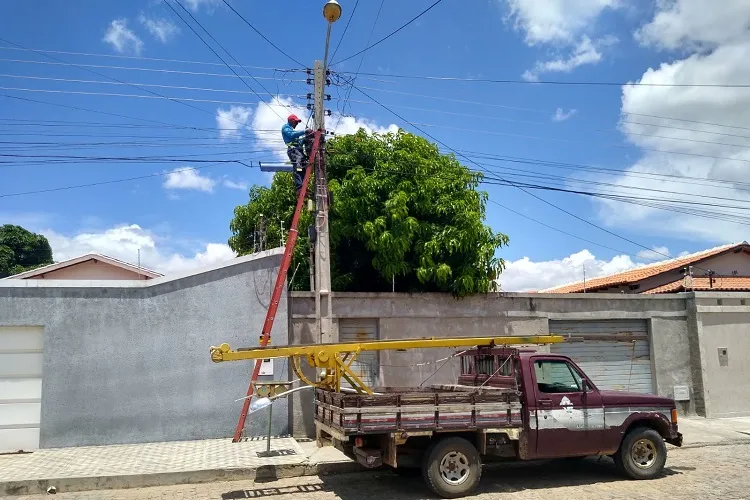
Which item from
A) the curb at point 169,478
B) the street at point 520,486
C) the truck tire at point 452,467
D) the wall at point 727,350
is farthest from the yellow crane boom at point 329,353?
the wall at point 727,350

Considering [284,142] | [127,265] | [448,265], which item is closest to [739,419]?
[448,265]

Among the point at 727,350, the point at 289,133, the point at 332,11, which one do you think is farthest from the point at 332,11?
the point at 727,350

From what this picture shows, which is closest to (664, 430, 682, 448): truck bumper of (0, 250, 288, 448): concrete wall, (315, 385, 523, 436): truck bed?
(315, 385, 523, 436): truck bed

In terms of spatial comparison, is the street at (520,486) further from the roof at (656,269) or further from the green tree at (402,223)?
the roof at (656,269)

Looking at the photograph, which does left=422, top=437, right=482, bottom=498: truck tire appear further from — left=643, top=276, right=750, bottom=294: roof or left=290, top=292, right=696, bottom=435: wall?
left=643, top=276, right=750, bottom=294: roof

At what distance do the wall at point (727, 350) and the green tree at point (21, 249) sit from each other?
3665 centimetres

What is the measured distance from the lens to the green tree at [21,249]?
126 feet

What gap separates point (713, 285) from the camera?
1859 cm

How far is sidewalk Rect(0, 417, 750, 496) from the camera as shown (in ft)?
30.0

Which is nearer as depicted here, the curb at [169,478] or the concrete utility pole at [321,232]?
the curb at [169,478]

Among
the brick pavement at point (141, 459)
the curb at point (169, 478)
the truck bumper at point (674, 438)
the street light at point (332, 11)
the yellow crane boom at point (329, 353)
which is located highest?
the street light at point (332, 11)

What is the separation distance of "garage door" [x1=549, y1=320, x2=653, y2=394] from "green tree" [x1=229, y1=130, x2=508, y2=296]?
2.32 meters

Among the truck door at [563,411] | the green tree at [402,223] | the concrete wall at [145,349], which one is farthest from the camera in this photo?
the green tree at [402,223]

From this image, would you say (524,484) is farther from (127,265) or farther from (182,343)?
(127,265)
